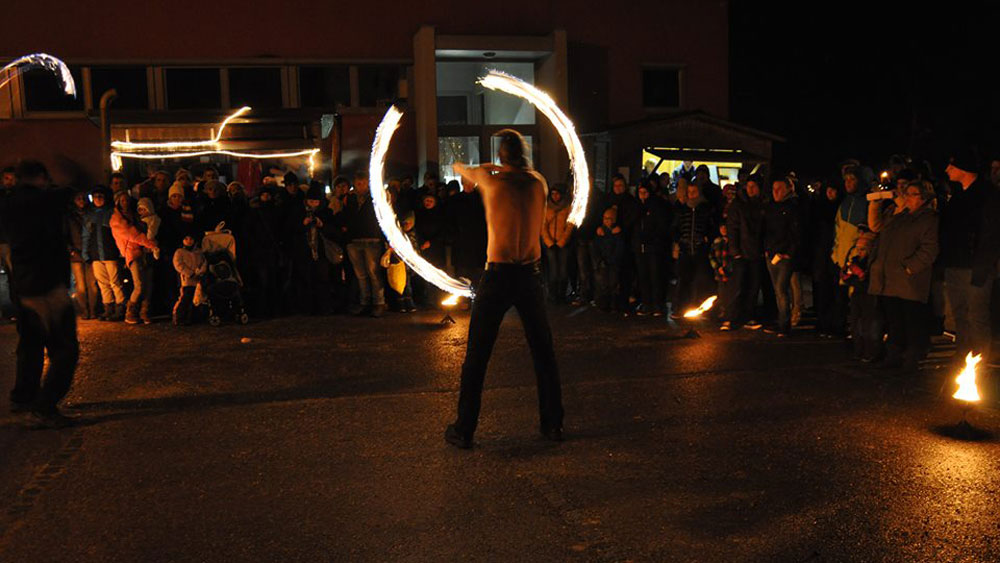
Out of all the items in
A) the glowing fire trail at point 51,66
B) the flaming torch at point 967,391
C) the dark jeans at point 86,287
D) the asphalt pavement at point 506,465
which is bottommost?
the asphalt pavement at point 506,465

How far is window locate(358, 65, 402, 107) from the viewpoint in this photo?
78.0 feet

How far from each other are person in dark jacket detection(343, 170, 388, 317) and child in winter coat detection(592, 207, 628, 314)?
3207 millimetres

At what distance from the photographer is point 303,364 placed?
34.1 feet

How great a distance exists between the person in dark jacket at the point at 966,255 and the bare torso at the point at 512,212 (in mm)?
4656

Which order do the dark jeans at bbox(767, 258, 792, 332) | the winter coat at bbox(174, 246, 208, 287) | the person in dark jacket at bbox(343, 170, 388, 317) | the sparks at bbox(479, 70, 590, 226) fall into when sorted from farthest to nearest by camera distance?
1. the person in dark jacket at bbox(343, 170, 388, 317)
2. the winter coat at bbox(174, 246, 208, 287)
3. the dark jeans at bbox(767, 258, 792, 332)
4. the sparks at bbox(479, 70, 590, 226)

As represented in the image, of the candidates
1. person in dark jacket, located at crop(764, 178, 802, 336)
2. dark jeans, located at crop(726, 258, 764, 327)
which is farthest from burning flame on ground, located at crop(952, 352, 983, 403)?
dark jeans, located at crop(726, 258, 764, 327)

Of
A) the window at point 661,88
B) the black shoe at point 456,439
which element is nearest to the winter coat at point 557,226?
the black shoe at point 456,439

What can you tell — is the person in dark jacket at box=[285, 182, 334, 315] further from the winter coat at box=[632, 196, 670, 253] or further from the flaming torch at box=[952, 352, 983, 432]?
the flaming torch at box=[952, 352, 983, 432]

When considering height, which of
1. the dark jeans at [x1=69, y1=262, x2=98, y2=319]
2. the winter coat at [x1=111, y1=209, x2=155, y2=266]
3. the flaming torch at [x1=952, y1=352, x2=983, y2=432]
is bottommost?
the flaming torch at [x1=952, y1=352, x2=983, y2=432]

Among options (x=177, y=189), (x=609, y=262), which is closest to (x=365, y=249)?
(x=177, y=189)

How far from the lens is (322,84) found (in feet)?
77.6

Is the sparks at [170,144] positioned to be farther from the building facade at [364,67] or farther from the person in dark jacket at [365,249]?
the person in dark jacket at [365,249]

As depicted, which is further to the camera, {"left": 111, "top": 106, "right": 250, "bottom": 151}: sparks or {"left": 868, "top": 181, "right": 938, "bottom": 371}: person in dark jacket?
{"left": 111, "top": 106, "right": 250, "bottom": 151}: sparks

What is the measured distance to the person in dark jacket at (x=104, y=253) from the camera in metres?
13.6
